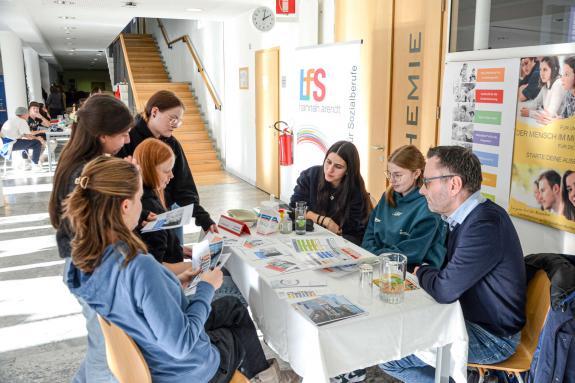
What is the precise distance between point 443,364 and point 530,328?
1.39 ft

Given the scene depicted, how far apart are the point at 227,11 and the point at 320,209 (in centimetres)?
520

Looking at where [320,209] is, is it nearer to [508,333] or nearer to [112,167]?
[508,333]

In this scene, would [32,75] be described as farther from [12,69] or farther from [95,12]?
[95,12]

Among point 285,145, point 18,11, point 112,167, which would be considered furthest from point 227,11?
point 112,167

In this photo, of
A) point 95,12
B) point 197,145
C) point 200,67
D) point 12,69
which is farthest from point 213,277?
point 12,69

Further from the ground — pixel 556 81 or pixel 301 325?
pixel 556 81

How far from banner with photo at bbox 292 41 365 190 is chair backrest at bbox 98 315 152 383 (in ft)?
11.9

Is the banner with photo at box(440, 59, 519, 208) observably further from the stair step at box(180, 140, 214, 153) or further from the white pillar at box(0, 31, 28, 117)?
the white pillar at box(0, 31, 28, 117)

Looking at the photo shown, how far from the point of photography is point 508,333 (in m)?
1.96

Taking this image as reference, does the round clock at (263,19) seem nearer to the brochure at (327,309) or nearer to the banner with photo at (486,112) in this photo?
the banner with photo at (486,112)

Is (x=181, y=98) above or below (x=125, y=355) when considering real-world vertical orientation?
above

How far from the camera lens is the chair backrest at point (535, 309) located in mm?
1966

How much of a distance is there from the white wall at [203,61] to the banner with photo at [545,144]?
22.0 feet

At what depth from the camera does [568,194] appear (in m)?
2.90
